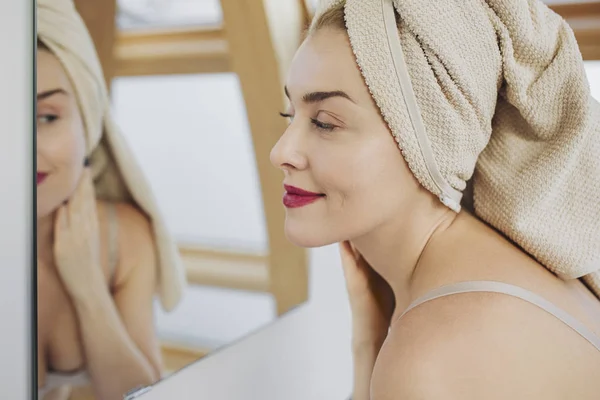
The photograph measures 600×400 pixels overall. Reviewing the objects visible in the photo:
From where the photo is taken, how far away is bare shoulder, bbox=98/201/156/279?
968 mm

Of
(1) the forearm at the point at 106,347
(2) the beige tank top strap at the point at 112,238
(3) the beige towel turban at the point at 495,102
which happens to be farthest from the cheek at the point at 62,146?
(3) the beige towel turban at the point at 495,102

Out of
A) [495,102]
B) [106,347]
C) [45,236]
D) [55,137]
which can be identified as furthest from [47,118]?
[495,102]

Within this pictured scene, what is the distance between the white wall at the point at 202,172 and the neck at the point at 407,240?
334 millimetres

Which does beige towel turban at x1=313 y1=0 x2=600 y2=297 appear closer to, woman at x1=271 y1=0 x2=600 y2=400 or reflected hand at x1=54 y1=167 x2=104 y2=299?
woman at x1=271 y1=0 x2=600 y2=400

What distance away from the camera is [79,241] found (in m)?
0.89

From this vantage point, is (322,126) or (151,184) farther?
(151,184)

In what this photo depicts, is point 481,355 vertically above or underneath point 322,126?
underneath

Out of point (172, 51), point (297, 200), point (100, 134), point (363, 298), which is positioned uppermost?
point (172, 51)

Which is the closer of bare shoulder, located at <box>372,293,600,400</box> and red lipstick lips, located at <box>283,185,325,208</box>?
bare shoulder, located at <box>372,293,600,400</box>

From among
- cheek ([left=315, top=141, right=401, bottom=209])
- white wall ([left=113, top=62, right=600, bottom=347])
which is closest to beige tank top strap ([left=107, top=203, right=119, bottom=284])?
white wall ([left=113, top=62, right=600, bottom=347])

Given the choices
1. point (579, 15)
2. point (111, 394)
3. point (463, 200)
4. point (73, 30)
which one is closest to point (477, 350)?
point (463, 200)

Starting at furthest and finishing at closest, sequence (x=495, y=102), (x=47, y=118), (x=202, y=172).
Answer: (x=202, y=172) < (x=495, y=102) < (x=47, y=118)

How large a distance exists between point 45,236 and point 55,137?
0.15 meters

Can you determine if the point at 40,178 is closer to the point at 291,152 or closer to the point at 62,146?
the point at 62,146
